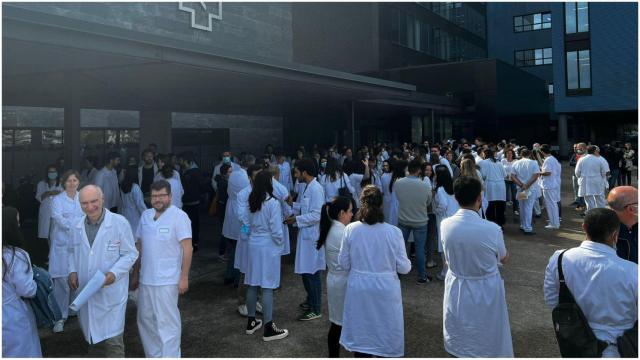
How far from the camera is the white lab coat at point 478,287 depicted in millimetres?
3826

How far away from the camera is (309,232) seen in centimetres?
590

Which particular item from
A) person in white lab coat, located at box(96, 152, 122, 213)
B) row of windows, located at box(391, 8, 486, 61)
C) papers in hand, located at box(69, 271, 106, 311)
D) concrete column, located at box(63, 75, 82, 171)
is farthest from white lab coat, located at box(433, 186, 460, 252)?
row of windows, located at box(391, 8, 486, 61)

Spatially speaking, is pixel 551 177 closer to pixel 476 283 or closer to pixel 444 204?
pixel 444 204

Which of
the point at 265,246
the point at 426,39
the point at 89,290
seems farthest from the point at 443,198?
the point at 426,39

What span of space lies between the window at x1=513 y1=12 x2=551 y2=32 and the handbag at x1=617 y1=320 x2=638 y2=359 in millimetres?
51811

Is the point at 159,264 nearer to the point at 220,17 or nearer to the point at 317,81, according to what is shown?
the point at 317,81

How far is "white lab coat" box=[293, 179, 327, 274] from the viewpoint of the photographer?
18.7ft

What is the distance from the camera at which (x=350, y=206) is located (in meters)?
4.72

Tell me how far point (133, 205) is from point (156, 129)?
980cm

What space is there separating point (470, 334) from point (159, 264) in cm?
276

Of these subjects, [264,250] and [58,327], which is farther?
[58,327]

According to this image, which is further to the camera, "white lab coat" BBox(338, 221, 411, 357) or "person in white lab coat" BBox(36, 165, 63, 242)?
"person in white lab coat" BBox(36, 165, 63, 242)

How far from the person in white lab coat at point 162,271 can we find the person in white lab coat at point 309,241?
1.66 m

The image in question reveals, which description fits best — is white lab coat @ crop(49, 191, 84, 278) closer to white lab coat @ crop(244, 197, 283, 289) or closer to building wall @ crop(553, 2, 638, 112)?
white lab coat @ crop(244, 197, 283, 289)
